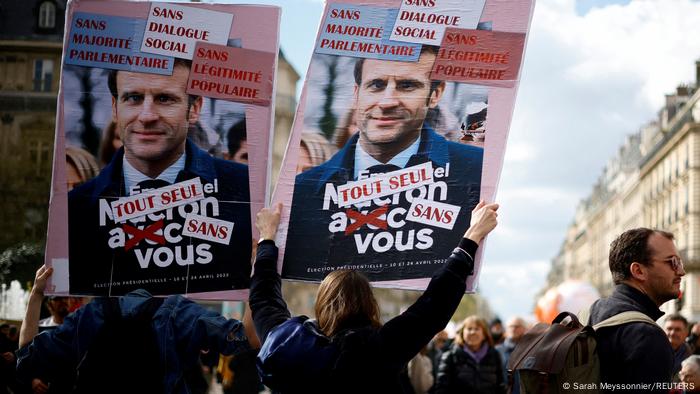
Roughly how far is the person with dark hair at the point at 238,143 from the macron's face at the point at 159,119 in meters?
0.22

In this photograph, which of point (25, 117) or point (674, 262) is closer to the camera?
point (674, 262)

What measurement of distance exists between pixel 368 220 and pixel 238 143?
98 centimetres

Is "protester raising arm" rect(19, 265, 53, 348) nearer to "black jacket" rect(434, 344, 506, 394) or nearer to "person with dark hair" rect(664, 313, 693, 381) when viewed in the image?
"person with dark hair" rect(664, 313, 693, 381)

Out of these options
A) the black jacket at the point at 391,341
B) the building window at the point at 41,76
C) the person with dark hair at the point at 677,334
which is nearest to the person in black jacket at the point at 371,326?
the black jacket at the point at 391,341

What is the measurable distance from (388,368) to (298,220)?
6.33 feet

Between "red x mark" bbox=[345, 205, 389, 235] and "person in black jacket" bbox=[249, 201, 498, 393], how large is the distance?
1.40 meters

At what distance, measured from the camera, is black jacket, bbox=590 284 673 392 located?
149 inches

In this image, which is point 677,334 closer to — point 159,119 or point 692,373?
point 692,373

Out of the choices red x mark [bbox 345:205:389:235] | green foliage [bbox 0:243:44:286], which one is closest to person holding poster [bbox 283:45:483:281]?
red x mark [bbox 345:205:389:235]

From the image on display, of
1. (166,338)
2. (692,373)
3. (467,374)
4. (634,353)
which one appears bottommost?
(467,374)

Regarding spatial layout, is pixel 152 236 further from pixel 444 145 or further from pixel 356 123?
pixel 444 145

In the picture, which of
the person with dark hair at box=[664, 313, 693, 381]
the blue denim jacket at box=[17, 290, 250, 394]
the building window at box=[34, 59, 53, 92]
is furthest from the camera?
the building window at box=[34, 59, 53, 92]

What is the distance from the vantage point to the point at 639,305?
413 centimetres

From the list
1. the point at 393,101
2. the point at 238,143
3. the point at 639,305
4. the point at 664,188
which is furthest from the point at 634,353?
the point at 664,188
